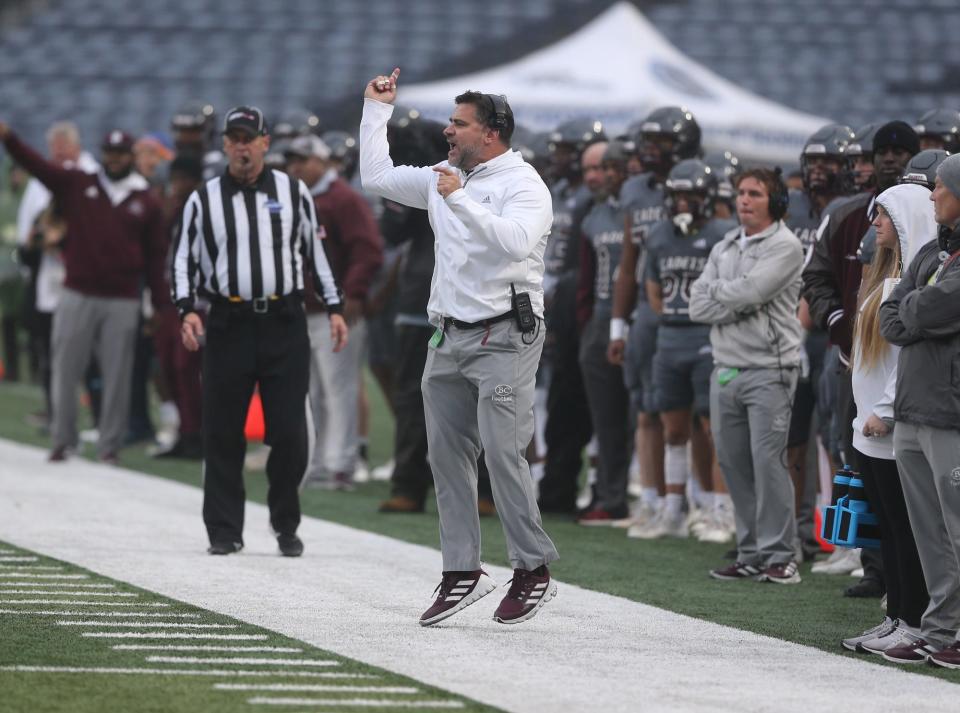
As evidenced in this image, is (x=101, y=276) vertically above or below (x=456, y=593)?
above

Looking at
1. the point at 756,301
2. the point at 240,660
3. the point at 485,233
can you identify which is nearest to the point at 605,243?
the point at 756,301

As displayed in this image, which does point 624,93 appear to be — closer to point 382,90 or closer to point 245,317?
point 245,317

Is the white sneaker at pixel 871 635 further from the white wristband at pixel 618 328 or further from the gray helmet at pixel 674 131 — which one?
the gray helmet at pixel 674 131

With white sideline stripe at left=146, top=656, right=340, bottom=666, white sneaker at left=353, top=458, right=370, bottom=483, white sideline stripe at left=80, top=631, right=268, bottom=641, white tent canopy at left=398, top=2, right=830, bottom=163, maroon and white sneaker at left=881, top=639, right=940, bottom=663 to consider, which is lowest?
white sneaker at left=353, top=458, right=370, bottom=483

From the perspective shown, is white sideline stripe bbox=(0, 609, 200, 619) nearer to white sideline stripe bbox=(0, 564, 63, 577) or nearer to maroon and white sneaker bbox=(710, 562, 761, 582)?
white sideline stripe bbox=(0, 564, 63, 577)

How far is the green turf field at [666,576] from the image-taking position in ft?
21.8

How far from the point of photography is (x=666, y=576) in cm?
784

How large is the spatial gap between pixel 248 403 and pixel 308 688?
3150 millimetres

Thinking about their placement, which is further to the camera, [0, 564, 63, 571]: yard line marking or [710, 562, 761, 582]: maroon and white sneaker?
[710, 562, 761, 582]: maroon and white sneaker

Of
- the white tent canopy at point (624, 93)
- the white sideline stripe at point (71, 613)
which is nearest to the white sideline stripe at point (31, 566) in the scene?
the white sideline stripe at point (71, 613)

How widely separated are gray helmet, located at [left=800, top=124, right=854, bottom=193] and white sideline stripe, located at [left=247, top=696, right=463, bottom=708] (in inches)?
162

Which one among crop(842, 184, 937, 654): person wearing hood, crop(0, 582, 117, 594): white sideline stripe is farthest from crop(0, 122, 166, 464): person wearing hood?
crop(842, 184, 937, 654): person wearing hood

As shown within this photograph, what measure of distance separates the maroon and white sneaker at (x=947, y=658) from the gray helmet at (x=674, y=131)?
423 centimetres

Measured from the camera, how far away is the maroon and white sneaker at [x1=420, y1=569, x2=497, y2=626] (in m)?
6.25
